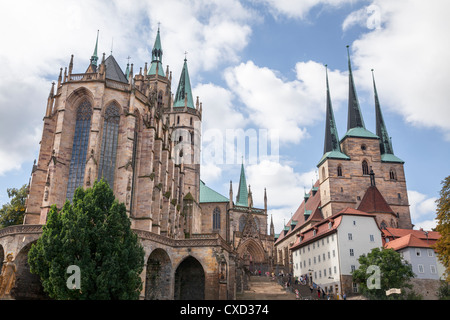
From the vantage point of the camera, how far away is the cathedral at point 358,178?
195 feet

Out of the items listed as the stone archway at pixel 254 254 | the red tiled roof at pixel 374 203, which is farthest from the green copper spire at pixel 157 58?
the red tiled roof at pixel 374 203

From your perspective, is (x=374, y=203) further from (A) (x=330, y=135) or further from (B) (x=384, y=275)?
(B) (x=384, y=275)

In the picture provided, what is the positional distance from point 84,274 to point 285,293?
74.3 ft

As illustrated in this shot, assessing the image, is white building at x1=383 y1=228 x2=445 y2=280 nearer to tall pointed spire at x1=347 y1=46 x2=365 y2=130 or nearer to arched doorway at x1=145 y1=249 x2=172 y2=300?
arched doorway at x1=145 y1=249 x2=172 y2=300

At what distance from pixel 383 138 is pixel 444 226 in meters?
42.5

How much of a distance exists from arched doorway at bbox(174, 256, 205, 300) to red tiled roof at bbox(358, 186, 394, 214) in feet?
99.8

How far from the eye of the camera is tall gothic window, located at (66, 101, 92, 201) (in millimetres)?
34156

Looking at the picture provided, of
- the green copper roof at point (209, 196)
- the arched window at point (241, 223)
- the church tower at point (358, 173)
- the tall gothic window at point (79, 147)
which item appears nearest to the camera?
the tall gothic window at point (79, 147)

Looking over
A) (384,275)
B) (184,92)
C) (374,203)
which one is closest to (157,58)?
(184,92)

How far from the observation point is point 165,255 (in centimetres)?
3300

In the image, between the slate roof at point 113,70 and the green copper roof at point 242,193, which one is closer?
the slate roof at point 113,70

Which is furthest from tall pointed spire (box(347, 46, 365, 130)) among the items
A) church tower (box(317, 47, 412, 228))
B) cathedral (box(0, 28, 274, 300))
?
cathedral (box(0, 28, 274, 300))

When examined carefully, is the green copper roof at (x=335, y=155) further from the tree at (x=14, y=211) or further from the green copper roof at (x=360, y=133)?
the tree at (x=14, y=211)
